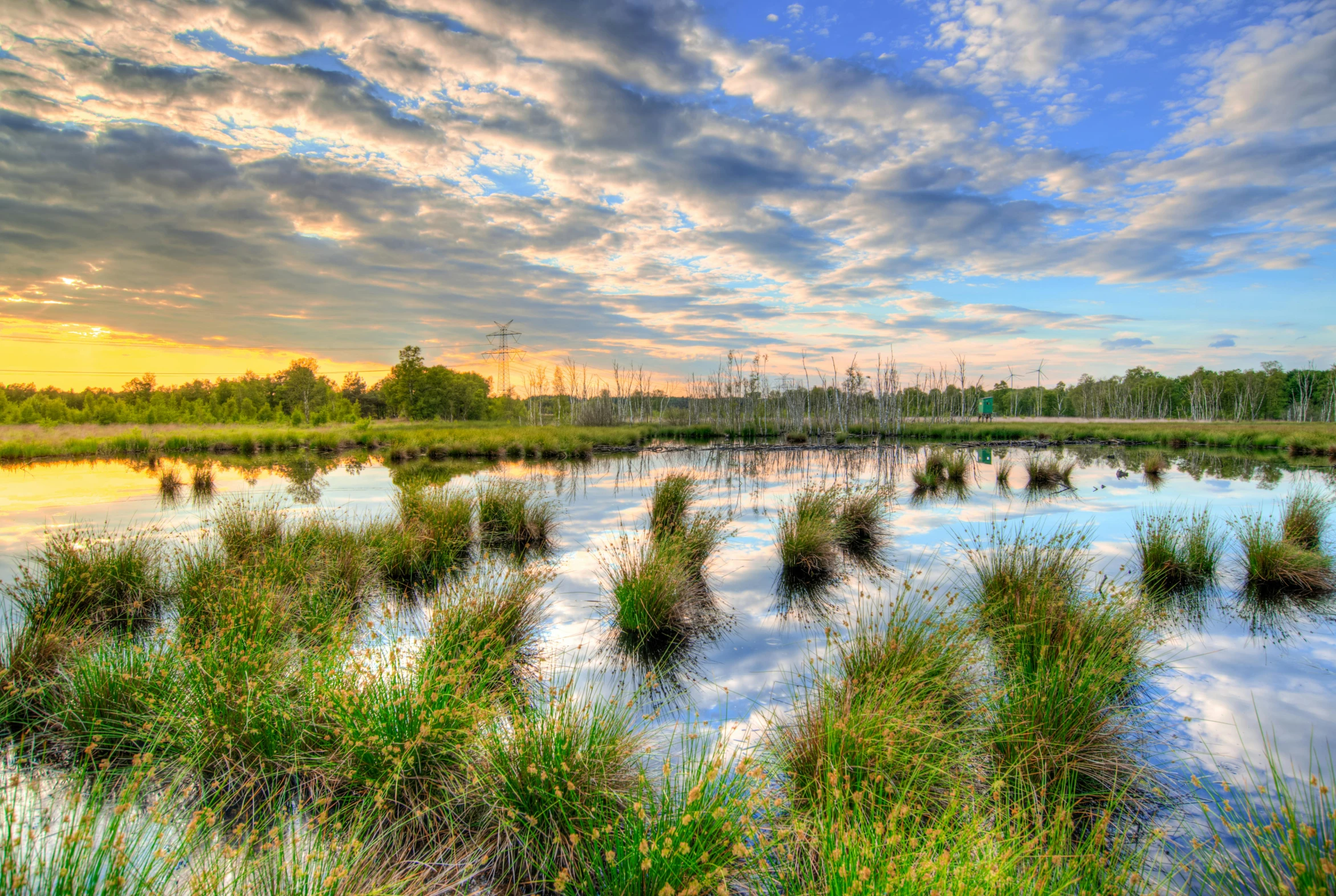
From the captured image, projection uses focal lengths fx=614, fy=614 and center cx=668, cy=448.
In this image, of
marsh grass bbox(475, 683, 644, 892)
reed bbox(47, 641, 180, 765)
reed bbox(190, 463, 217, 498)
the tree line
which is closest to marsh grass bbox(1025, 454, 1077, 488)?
marsh grass bbox(475, 683, 644, 892)

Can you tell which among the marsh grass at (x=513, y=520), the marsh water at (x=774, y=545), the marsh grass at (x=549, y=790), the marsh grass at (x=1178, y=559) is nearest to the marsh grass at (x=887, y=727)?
the marsh water at (x=774, y=545)

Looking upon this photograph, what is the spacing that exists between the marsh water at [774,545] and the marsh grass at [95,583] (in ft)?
2.91

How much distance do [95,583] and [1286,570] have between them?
1408 cm

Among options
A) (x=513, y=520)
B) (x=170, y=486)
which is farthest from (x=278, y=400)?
(x=513, y=520)

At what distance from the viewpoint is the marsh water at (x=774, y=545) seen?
4961 mm

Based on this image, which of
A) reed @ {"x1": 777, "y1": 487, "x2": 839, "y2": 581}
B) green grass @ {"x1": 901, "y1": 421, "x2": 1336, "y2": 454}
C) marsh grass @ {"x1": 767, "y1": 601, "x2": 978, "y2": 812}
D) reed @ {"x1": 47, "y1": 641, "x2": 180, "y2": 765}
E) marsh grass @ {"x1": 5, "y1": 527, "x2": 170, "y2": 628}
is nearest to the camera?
marsh grass @ {"x1": 767, "y1": 601, "x2": 978, "y2": 812}

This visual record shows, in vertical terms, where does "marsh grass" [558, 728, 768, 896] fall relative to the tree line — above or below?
below

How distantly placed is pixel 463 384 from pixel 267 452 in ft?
145

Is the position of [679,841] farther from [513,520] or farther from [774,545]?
[513,520]

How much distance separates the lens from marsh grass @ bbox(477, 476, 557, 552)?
1080 centimetres

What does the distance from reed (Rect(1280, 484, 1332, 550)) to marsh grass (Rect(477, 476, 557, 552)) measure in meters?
11.3

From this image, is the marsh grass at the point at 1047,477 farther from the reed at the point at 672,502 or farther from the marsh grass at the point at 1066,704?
the marsh grass at the point at 1066,704

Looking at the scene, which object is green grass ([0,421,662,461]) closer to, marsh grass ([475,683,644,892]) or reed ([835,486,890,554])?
reed ([835,486,890,554])

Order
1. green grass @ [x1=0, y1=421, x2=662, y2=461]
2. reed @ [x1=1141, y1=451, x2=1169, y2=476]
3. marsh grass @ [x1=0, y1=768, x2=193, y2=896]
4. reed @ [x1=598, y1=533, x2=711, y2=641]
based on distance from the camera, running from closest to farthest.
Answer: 1. marsh grass @ [x1=0, y1=768, x2=193, y2=896]
2. reed @ [x1=598, y1=533, x2=711, y2=641]
3. reed @ [x1=1141, y1=451, x2=1169, y2=476]
4. green grass @ [x1=0, y1=421, x2=662, y2=461]
